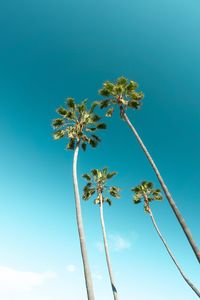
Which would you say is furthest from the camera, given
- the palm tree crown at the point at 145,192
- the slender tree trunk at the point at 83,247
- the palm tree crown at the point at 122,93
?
the palm tree crown at the point at 145,192

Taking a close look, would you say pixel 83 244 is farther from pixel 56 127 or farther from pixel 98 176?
pixel 98 176

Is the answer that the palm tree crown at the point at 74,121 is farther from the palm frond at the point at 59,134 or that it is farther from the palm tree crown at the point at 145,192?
the palm tree crown at the point at 145,192

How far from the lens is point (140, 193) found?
39.3 metres

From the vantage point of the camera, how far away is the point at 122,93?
73.6 feet

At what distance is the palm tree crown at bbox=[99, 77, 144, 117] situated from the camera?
2225 cm

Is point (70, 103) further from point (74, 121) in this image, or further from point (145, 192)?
point (145, 192)

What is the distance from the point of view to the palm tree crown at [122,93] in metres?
22.2

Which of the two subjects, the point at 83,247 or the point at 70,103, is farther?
the point at 70,103

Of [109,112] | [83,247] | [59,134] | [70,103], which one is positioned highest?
[70,103]

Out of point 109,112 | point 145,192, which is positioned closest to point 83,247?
point 109,112

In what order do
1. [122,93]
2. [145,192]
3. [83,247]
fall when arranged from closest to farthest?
1. [83,247]
2. [122,93]
3. [145,192]

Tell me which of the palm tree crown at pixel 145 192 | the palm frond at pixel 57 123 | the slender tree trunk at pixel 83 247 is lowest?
the slender tree trunk at pixel 83 247

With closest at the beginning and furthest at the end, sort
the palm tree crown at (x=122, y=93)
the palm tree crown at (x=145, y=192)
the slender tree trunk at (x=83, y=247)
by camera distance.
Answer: the slender tree trunk at (x=83, y=247) → the palm tree crown at (x=122, y=93) → the palm tree crown at (x=145, y=192)

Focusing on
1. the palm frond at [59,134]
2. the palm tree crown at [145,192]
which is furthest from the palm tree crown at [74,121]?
the palm tree crown at [145,192]
